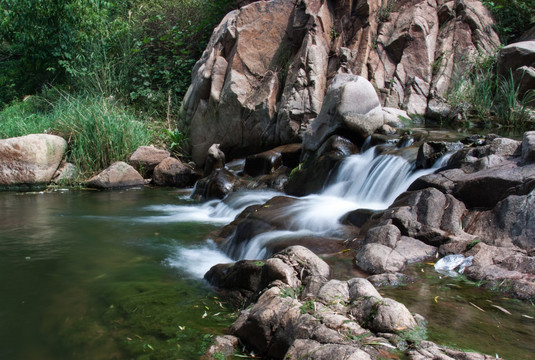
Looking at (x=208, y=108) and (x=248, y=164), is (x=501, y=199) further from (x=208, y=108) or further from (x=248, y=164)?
(x=208, y=108)

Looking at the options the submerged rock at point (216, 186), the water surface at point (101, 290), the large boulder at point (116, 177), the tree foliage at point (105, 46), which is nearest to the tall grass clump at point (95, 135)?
the large boulder at point (116, 177)

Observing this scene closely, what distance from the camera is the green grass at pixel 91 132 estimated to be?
11406 mm

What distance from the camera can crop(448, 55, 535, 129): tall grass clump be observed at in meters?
9.38

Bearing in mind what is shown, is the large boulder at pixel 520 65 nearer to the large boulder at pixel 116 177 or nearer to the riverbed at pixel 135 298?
the riverbed at pixel 135 298

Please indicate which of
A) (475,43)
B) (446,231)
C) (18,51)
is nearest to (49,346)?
(446,231)

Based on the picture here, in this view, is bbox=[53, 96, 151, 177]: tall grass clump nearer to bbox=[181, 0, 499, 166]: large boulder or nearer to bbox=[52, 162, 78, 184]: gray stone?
bbox=[52, 162, 78, 184]: gray stone

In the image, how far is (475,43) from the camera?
12.1 meters

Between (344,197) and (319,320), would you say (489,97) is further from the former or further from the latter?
(319,320)

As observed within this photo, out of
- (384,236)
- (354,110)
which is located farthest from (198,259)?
(354,110)

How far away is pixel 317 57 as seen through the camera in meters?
11.1

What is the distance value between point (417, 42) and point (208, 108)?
5.81 metres

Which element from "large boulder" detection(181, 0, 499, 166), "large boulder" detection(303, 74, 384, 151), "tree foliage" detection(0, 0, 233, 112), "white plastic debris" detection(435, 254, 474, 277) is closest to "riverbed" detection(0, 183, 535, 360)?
"white plastic debris" detection(435, 254, 474, 277)

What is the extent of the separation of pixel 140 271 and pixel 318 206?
2.75 m

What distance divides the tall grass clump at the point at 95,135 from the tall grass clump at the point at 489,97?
8169 millimetres
